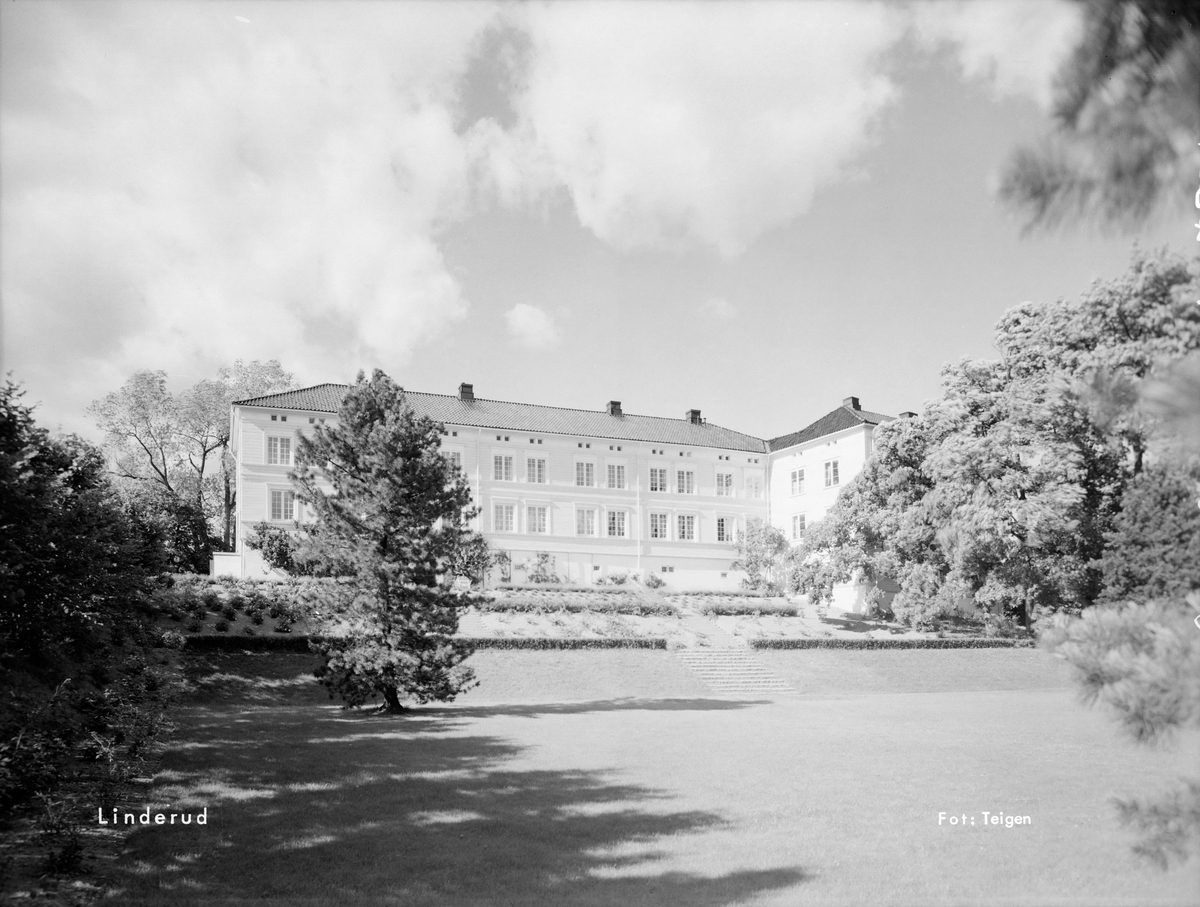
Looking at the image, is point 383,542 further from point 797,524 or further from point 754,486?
point 754,486

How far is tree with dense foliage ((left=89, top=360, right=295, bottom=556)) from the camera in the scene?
146 feet

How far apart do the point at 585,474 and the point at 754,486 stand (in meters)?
10.0

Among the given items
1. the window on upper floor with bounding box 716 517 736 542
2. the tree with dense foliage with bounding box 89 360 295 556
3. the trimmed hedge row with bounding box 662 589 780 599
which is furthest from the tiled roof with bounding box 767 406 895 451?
the tree with dense foliage with bounding box 89 360 295 556

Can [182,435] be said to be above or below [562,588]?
above

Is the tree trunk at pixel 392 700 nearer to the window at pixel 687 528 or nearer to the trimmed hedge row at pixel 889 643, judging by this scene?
the trimmed hedge row at pixel 889 643

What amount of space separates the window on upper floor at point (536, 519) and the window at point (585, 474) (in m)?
2.52

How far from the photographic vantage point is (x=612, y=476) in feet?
150

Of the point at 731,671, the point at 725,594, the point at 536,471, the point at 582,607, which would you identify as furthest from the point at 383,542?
the point at 725,594

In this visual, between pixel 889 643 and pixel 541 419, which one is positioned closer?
pixel 889 643

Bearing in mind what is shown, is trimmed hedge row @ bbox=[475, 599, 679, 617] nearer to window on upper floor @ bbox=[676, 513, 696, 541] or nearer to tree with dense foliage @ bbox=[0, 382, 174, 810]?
window on upper floor @ bbox=[676, 513, 696, 541]

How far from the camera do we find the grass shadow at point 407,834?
663cm

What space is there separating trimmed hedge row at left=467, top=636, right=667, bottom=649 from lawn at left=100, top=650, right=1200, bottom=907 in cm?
763

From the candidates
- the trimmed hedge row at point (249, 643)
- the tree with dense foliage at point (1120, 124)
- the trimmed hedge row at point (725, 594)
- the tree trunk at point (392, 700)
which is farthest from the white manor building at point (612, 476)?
the tree with dense foliage at point (1120, 124)

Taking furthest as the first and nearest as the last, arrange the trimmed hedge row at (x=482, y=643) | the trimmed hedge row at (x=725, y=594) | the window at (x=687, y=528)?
the window at (x=687, y=528) → the trimmed hedge row at (x=725, y=594) → the trimmed hedge row at (x=482, y=643)
